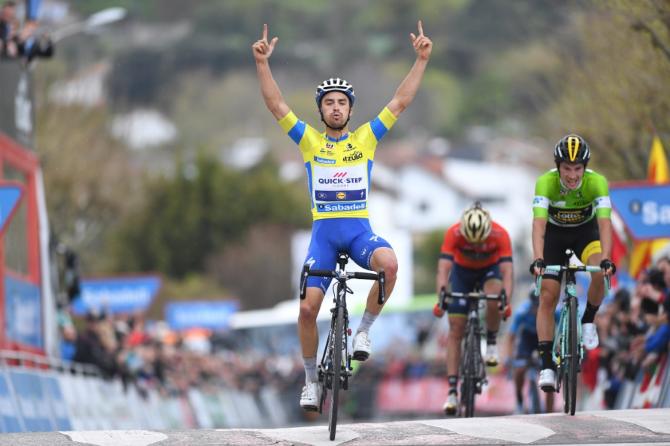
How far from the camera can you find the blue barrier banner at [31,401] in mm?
18859

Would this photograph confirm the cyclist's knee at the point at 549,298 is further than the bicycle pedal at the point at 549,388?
Yes

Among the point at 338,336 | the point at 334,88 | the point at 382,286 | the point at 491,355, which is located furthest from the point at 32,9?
the point at 338,336

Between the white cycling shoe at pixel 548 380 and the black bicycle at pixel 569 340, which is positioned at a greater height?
the black bicycle at pixel 569 340

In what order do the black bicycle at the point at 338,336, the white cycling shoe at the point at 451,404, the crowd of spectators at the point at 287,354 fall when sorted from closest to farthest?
the black bicycle at the point at 338,336 < the white cycling shoe at the point at 451,404 < the crowd of spectators at the point at 287,354

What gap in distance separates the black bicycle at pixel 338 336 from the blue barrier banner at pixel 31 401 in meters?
6.13

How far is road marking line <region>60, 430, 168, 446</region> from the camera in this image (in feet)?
41.1

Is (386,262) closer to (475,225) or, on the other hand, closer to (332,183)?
(332,183)

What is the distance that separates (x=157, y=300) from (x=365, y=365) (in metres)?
34.1

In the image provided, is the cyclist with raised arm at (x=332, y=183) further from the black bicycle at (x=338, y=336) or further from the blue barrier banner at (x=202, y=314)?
the blue barrier banner at (x=202, y=314)

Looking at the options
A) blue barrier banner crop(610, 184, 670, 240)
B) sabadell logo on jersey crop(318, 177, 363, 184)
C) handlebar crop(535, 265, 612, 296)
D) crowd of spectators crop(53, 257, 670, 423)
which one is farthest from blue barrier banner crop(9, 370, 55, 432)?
blue barrier banner crop(610, 184, 670, 240)

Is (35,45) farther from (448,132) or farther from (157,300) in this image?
(448,132)

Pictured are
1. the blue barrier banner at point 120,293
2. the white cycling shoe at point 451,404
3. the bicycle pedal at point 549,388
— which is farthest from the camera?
the blue barrier banner at point 120,293

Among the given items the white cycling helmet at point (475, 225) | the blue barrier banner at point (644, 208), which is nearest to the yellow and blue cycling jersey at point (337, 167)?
the white cycling helmet at point (475, 225)

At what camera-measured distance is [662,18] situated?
2162 centimetres
